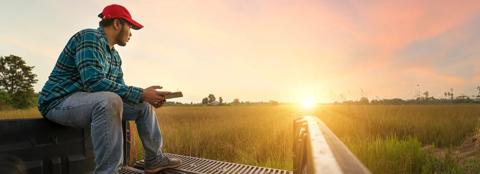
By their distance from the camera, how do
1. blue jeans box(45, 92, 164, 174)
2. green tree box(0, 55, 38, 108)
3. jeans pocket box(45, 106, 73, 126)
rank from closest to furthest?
blue jeans box(45, 92, 164, 174) < jeans pocket box(45, 106, 73, 126) < green tree box(0, 55, 38, 108)

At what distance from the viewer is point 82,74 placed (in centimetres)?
243

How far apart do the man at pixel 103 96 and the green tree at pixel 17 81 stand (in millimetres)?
43739

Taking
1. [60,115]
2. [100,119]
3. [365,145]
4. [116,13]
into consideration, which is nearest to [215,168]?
[100,119]

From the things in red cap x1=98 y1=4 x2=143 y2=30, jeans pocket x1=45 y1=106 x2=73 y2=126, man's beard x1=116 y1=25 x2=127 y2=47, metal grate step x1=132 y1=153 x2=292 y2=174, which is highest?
red cap x1=98 y1=4 x2=143 y2=30

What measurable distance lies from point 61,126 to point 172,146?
14.1 feet

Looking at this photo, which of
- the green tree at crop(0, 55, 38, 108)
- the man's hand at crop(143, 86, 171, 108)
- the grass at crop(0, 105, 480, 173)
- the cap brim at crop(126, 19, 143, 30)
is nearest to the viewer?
the man's hand at crop(143, 86, 171, 108)

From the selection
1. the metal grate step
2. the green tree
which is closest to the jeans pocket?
the metal grate step

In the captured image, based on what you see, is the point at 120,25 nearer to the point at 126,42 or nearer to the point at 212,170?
the point at 126,42

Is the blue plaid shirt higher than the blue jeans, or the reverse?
the blue plaid shirt

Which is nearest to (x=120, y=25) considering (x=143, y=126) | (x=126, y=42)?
(x=126, y=42)

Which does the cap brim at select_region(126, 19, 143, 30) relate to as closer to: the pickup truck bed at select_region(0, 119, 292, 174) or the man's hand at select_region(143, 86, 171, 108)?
the man's hand at select_region(143, 86, 171, 108)

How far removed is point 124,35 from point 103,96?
2.24 feet

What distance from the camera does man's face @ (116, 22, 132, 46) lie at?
2787 mm

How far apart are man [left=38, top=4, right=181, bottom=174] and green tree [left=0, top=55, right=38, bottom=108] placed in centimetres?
4374
